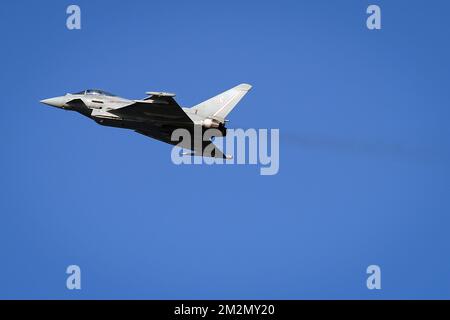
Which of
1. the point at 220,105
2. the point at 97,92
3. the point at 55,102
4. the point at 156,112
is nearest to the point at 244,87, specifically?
the point at 220,105

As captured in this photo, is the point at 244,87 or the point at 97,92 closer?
the point at 97,92

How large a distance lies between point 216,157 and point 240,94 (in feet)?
11.7

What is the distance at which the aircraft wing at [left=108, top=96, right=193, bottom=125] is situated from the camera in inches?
1404

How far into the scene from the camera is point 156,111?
36500mm

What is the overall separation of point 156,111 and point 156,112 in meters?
0.10

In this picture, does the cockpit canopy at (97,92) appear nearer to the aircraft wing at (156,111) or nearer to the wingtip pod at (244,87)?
the aircraft wing at (156,111)

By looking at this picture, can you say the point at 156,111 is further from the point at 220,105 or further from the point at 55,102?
the point at 55,102

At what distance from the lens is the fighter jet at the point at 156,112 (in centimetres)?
3647

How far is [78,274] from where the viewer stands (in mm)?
38938

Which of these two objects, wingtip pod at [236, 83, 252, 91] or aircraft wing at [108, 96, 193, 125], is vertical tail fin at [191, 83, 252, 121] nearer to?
wingtip pod at [236, 83, 252, 91]

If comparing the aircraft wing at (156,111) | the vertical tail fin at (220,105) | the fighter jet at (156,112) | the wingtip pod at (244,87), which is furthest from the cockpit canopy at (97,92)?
the wingtip pod at (244,87)

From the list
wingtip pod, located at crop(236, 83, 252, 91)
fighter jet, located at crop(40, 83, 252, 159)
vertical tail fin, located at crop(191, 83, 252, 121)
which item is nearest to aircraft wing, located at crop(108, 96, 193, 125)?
fighter jet, located at crop(40, 83, 252, 159)
